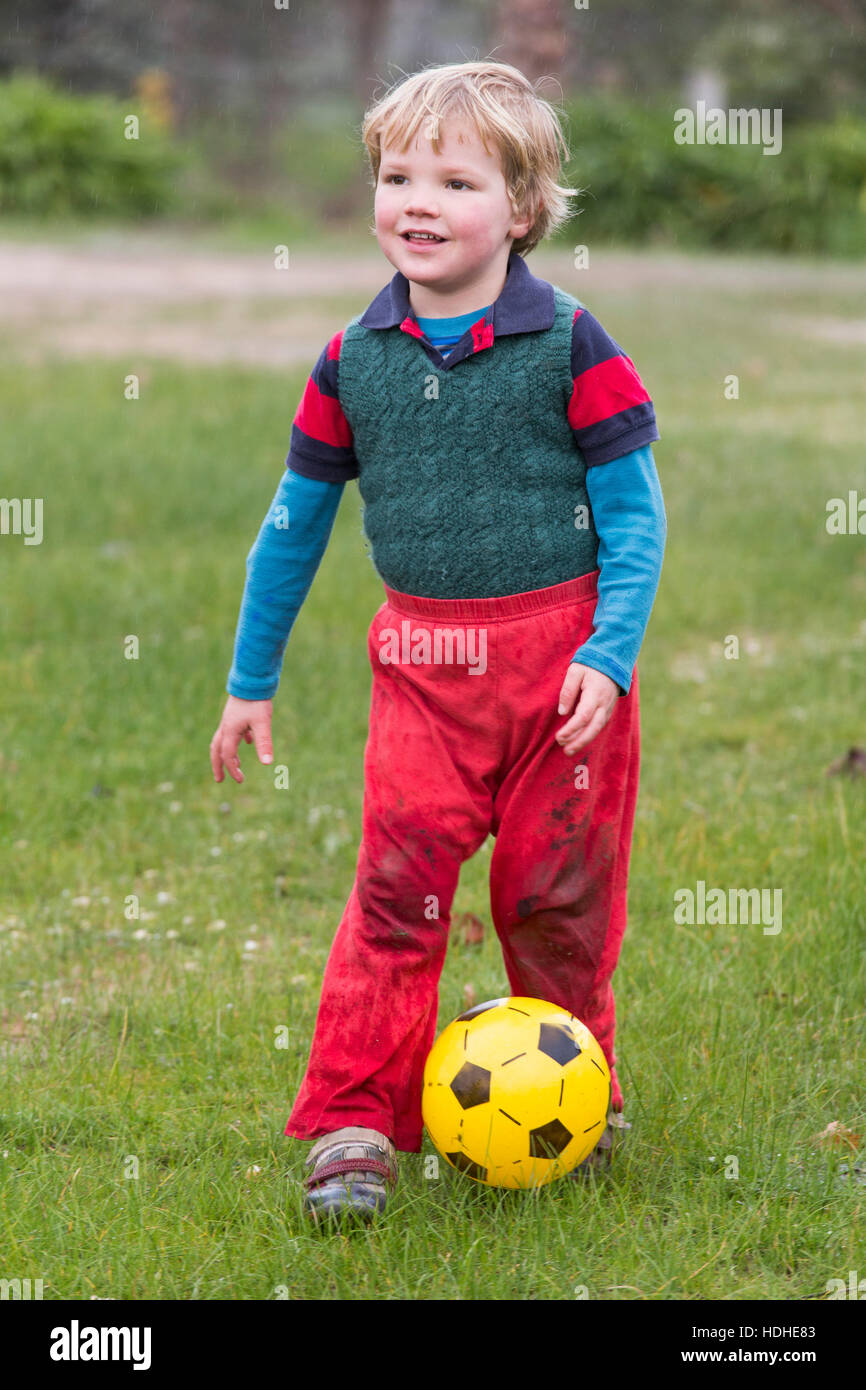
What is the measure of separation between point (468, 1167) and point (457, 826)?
61 centimetres

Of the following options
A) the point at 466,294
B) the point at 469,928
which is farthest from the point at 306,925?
the point at 466,294

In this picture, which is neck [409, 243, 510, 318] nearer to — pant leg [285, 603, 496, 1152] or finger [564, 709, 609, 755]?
pant leg [285, 603, 496, 1152]

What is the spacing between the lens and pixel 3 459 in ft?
28.3

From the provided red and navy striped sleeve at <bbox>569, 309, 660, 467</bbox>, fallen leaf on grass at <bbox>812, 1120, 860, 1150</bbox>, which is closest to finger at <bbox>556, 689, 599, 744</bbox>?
red and navy striped sleeve at <bbox>569, 309, 660, 467</bbox>

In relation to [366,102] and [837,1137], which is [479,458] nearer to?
[837,1137]

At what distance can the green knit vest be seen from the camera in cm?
281

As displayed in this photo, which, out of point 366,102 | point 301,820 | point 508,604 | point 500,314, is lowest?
point 301,820

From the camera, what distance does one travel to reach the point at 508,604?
2.87 meters

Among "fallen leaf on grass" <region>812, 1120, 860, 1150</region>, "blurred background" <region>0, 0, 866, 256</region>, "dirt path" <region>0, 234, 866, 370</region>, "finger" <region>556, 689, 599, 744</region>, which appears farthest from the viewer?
Answer: "blurred background" <region>0, 0, 866, 256</region>

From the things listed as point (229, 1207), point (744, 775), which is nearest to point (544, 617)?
point (229, 1207)

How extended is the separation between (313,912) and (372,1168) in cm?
156

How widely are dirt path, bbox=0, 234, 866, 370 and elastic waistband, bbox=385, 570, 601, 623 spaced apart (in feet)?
29.5

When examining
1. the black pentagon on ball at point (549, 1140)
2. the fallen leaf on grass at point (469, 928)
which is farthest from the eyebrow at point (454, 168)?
the fallen leaf on grass at point (469, 928)

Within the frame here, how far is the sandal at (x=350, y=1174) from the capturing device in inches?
110
